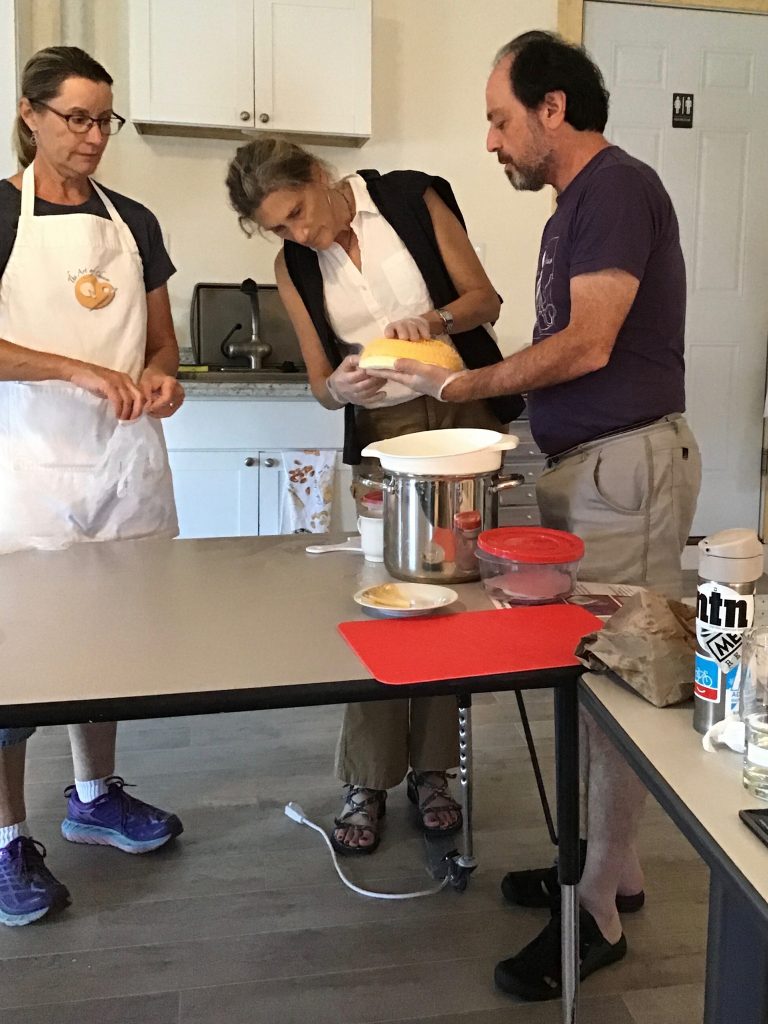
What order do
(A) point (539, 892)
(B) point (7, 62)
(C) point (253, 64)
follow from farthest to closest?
(C) point (253, 64)
(B) point (7, 62)
(A) point (539, 892)

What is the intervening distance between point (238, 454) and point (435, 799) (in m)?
1.58

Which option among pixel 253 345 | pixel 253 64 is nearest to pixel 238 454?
pixel 253 345

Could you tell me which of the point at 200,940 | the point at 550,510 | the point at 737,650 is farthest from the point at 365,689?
the point at 200,940

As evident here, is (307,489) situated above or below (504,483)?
below

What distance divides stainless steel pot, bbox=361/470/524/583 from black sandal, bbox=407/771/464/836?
0.76 meters

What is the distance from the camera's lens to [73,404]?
1.80 metres

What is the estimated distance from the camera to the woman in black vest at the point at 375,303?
174 cm

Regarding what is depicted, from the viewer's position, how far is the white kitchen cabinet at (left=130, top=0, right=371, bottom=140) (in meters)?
3.22

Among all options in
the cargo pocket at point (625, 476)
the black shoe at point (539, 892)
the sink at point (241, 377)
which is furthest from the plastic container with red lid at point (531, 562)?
the sink at point (241, 377)

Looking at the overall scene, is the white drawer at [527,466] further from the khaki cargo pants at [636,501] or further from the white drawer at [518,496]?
the khaki cargo pants at [636,501]

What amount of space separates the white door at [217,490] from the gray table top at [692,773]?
7.50 feet

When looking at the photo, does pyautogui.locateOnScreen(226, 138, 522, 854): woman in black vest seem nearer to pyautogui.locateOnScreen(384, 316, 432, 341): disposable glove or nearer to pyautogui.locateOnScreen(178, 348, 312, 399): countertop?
pyautogui.locateOnScreen(384, 316, 432, 341): disposable glove

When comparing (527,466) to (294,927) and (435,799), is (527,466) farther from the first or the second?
(294,927)

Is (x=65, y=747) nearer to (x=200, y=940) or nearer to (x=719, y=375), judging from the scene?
(x=200, y=940)
